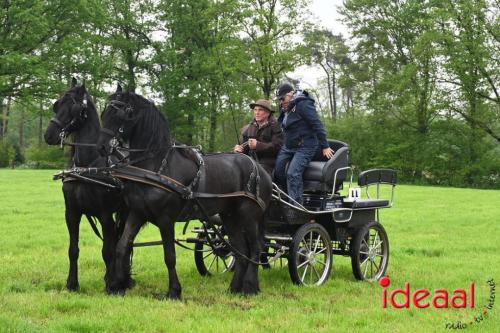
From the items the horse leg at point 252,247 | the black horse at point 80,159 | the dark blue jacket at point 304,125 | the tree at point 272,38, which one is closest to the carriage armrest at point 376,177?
the dark blue jacket at point 304,125

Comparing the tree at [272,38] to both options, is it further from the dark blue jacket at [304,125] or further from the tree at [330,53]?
the dark blue jacket at [304,125]

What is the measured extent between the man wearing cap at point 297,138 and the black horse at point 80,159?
7.51 feet

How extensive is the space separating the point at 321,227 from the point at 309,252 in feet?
1.19

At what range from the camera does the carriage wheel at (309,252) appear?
746 centimetres

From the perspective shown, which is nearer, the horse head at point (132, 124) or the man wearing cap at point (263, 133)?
the horse head at point (132, 124)

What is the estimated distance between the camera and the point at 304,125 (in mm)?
8008

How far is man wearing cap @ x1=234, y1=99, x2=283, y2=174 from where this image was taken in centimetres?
809

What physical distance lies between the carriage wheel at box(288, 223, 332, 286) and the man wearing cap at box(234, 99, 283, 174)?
121cm

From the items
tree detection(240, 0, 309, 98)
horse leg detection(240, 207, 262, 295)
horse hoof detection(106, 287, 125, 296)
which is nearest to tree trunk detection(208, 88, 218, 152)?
tree detection(240, 0, 309, 98)

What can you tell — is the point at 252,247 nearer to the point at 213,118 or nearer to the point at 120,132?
the point at 120,132

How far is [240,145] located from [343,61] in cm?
3918

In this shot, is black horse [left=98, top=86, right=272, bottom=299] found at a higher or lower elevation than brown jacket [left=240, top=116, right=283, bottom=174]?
lower

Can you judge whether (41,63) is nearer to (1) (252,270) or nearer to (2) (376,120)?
(2) (376,120)

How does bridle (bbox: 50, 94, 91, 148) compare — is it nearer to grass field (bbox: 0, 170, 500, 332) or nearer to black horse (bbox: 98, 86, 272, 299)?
black horse (bbox: 98, 86, 272, 299)
